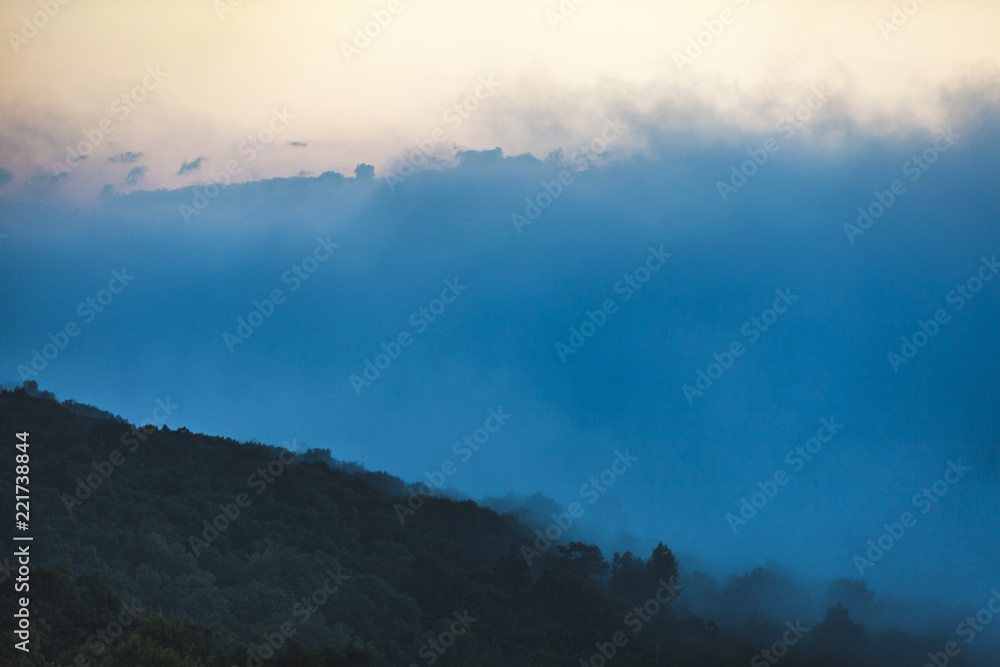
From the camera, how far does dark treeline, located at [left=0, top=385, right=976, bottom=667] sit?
3008cm

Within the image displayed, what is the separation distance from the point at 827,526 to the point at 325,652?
18694cm

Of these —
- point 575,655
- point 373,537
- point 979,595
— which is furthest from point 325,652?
point 979,595

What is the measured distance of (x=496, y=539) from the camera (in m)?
66.0
